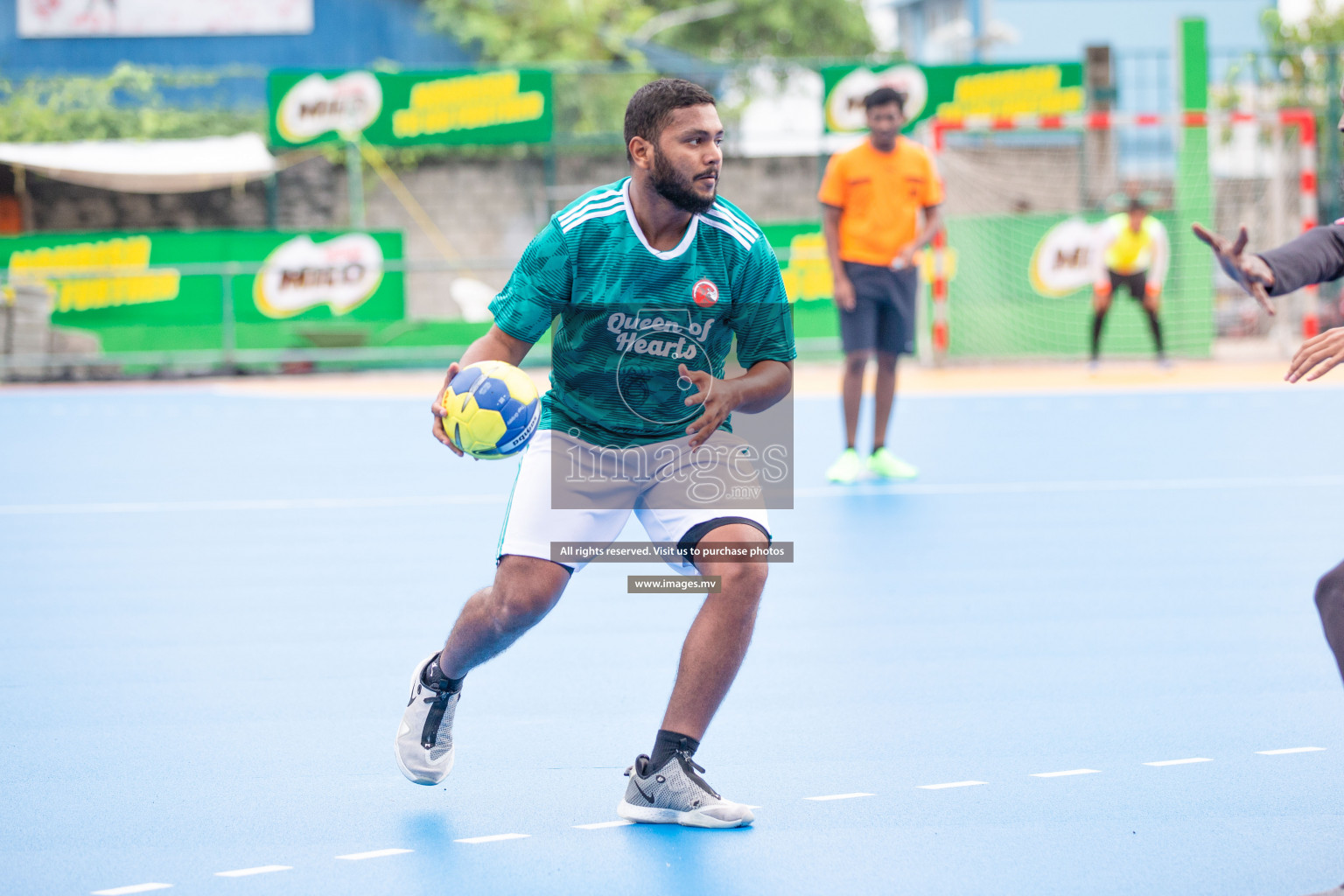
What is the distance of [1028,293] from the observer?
1758 centimetres

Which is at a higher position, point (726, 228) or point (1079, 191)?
point (1079, 191)

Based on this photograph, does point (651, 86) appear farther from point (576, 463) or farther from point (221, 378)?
point (221, 378)

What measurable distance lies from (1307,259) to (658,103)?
1.42m

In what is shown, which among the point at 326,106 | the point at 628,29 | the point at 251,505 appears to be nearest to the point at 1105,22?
the point at 628,29

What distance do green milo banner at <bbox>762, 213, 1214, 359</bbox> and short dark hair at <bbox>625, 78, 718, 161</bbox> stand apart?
14.0m

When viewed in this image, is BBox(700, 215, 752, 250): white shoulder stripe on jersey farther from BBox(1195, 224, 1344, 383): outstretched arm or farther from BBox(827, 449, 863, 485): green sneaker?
BBox(827, 449, 863, 485): green sneaker

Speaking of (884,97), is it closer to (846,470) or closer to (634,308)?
(846,470)

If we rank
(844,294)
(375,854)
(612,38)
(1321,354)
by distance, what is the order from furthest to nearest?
(612,38) < (844,294) < (375,854) < (1321,354)

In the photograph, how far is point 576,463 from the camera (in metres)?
3.36

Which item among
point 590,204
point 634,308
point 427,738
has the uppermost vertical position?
point 590,204

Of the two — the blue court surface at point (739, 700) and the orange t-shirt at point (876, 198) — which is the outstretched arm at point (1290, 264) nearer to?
the blue court surface at point (739, 700)

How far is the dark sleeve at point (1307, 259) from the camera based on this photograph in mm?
2873

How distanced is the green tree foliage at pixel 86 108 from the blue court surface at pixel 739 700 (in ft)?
43.1

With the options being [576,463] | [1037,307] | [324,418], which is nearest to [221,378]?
[324,418]
